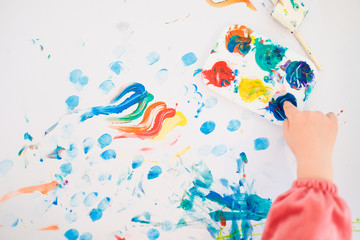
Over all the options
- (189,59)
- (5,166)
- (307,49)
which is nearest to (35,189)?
(5,166)

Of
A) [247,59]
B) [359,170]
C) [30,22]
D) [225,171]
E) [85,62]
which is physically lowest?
[359,170]

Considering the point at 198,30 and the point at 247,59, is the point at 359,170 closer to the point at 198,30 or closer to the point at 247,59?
the point at 247,59

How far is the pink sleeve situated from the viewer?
1.60 feet

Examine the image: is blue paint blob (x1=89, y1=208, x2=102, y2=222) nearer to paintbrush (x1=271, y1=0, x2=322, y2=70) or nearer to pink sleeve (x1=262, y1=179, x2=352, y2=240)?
pink sleeve (x1=262, y1=179, x2=352, y2=240)

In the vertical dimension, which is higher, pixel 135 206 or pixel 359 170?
pixel 135 206

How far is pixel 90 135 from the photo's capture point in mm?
692

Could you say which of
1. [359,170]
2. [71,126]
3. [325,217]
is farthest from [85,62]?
[359,170]

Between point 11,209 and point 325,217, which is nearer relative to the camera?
point 325,217

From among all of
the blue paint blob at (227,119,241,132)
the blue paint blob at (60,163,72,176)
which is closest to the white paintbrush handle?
the blue paint blob at (227,119,241,132)

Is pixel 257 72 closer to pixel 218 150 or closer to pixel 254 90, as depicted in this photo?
pixel 254 90

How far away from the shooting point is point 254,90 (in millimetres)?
692

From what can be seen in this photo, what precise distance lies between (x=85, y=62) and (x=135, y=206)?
35cm

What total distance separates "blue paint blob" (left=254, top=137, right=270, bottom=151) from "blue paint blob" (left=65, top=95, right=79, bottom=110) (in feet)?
1.39

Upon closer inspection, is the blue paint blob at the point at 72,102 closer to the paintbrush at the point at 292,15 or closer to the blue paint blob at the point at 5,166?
the blue paint blob at the point at 5,166
